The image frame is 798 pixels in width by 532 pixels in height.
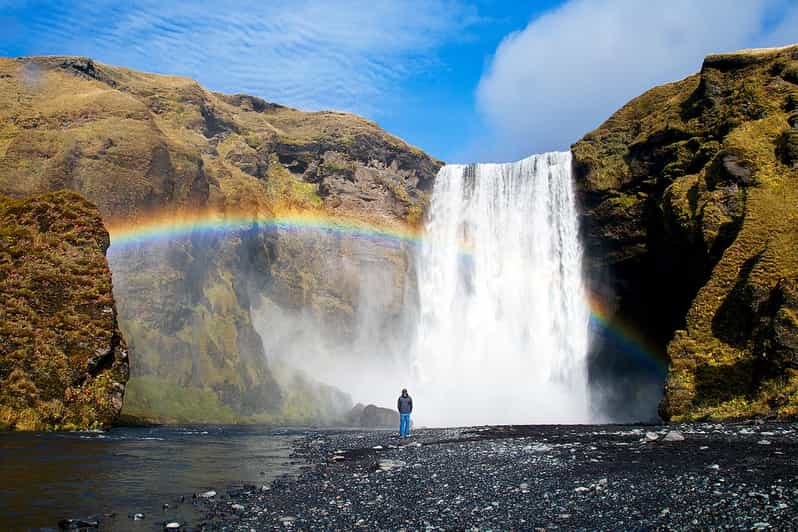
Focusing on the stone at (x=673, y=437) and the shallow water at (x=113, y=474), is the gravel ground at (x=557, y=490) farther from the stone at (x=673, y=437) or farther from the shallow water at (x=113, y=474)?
the shallow water at (x=113, y=474)

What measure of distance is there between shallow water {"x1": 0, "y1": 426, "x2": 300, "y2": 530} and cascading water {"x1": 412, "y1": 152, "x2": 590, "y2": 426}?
29.6 meters

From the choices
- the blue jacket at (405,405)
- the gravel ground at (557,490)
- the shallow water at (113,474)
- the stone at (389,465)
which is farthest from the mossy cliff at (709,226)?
the shallow water at (113,474)

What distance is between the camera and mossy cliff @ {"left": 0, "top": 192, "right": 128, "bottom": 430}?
1292 inches

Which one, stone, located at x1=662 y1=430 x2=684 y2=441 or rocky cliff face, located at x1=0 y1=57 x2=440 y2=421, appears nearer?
stone, located at x1=662 y1=430 x2=684 y2=441

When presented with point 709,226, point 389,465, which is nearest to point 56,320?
point 389,465

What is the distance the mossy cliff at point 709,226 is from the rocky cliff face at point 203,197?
35.4 metres

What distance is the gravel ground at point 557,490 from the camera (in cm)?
1041

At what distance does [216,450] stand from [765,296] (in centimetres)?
2652

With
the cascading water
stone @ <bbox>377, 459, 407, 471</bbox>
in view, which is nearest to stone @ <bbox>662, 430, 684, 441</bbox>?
stone @ <bbox>377, 459, 407, 471</bbox>

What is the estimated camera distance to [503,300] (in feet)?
217

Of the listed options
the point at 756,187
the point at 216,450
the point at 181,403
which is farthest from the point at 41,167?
the point at 756,187

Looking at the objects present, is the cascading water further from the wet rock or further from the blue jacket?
the wet rock

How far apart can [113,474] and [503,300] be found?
51.7 metres

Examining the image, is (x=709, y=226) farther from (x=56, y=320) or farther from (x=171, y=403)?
(x=171, y=403)
